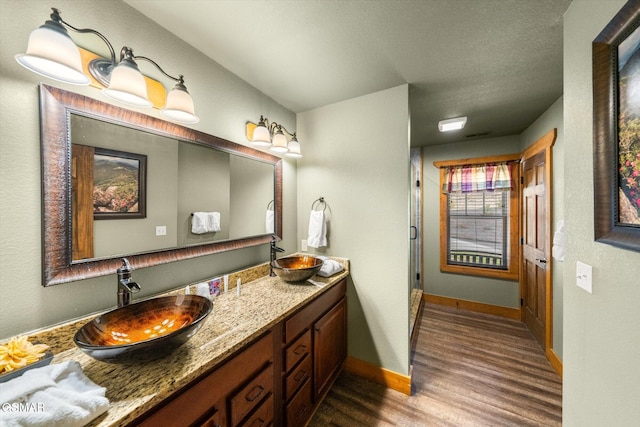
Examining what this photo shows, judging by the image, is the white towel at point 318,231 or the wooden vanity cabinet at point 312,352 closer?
the wooden vanity cabinet at point 312,352

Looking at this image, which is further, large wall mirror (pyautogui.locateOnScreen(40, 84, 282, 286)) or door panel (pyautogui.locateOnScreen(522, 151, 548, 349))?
door panel (pyautogui.locateOnScreen(522, 151, 548, 349))

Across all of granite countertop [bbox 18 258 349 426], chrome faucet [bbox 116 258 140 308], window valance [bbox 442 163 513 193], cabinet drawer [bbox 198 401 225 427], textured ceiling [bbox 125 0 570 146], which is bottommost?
cabinet drawer [bbox 198 401 225 427]

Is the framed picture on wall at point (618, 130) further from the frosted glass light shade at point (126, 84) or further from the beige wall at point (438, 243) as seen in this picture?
the beige wall at point (438, 243)

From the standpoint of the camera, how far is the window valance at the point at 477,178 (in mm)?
3207

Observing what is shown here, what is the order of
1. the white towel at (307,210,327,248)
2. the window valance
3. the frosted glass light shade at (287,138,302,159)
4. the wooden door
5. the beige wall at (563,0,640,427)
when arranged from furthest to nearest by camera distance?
the window valance
the wooden door
the white towel at (307,210,327,248)
the frosted glass light shade at (287,138,302,159)
the beige wall at (563,0,640,427)

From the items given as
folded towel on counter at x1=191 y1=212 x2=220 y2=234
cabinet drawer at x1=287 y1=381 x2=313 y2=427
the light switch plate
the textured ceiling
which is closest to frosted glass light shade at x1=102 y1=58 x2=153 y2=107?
the textured ceiling

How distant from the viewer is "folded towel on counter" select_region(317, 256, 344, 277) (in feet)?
6.44

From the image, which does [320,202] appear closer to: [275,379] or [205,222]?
[205,222]

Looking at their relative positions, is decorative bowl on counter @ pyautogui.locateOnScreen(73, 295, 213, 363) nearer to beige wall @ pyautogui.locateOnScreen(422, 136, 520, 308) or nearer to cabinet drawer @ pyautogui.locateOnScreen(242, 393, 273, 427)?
cabinet drawer @ pyautogui.locateOnScreen(242, 393, 273, 427)

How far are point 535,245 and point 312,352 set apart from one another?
278cm

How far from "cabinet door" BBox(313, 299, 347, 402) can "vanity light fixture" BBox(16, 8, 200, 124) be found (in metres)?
1.62

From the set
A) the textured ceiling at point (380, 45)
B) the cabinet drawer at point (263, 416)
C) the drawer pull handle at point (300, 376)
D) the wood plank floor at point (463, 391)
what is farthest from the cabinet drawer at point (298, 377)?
the textured ceiling at point (380, 45)

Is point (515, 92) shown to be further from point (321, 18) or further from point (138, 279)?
point (138, 279)

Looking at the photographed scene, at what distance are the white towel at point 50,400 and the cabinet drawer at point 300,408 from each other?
1.05 meters
